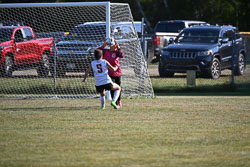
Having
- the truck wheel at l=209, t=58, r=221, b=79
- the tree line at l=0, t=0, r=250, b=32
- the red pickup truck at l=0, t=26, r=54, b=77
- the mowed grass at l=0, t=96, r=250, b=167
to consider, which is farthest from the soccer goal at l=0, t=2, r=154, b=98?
the tree line at l=0, t=0, r=250, b=32

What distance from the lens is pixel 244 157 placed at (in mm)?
7551

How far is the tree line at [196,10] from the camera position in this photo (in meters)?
38.9

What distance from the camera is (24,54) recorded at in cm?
1870

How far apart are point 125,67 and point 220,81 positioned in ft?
13.0

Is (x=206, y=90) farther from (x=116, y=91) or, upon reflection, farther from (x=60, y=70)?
(x=116, y=91)

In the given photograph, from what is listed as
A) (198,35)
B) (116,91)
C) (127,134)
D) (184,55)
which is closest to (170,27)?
(198,35)

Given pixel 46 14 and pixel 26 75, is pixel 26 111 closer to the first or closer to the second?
pixel 26 75

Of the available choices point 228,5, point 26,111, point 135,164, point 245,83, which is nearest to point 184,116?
point 26,111

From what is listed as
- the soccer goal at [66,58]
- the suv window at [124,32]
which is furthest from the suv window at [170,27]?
the suv window at [124,32]

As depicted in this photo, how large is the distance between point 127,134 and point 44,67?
31.7ft

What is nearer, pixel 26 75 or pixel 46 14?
pixel 26 75

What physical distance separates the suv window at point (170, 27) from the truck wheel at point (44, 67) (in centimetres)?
1188

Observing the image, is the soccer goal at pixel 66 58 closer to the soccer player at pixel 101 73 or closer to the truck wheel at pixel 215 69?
the soccer player at pixel 101 73

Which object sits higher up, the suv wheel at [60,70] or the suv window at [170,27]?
the suv wheel at [60,70]
